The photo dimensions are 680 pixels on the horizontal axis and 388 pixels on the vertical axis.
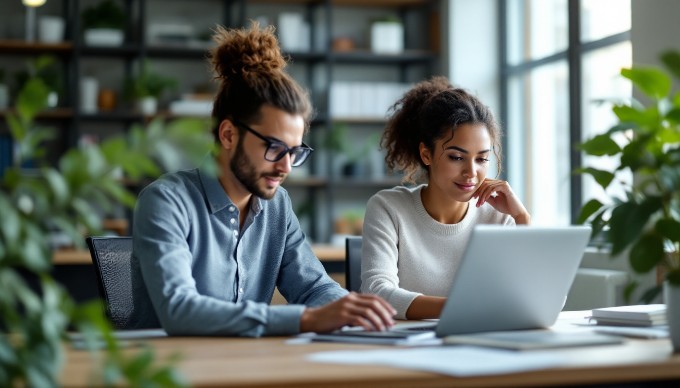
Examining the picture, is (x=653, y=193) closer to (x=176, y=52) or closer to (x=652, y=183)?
(x=652, y=183)

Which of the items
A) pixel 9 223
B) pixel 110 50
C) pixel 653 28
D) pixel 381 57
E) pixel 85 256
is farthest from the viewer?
pixel 381 57

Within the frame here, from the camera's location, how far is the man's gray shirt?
72.4 inches

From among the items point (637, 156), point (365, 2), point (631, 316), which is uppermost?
point (365, 2)

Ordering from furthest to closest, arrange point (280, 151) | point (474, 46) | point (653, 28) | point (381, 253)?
point (474, 46), point (653, 28), point (381, 253), point (280, 151)

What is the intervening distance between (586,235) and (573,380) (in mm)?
547

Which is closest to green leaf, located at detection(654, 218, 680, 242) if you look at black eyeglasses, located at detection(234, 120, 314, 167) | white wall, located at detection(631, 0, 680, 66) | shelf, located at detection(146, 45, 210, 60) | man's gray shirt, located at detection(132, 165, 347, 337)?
man's gray shirt, located at detection(132, 165, 347, 337)

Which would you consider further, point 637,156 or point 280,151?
point 280,151

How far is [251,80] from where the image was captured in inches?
86.4

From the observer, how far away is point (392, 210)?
8.81 feet

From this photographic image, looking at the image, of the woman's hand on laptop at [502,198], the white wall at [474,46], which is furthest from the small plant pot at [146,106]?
the woman's hand on laptop at [502,198]

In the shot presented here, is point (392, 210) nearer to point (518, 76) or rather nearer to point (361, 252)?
point (361, 252)

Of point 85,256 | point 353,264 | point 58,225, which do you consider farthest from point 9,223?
point 85,256

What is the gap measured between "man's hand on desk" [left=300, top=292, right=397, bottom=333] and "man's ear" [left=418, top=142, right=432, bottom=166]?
0.97 metres

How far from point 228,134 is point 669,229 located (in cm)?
99
